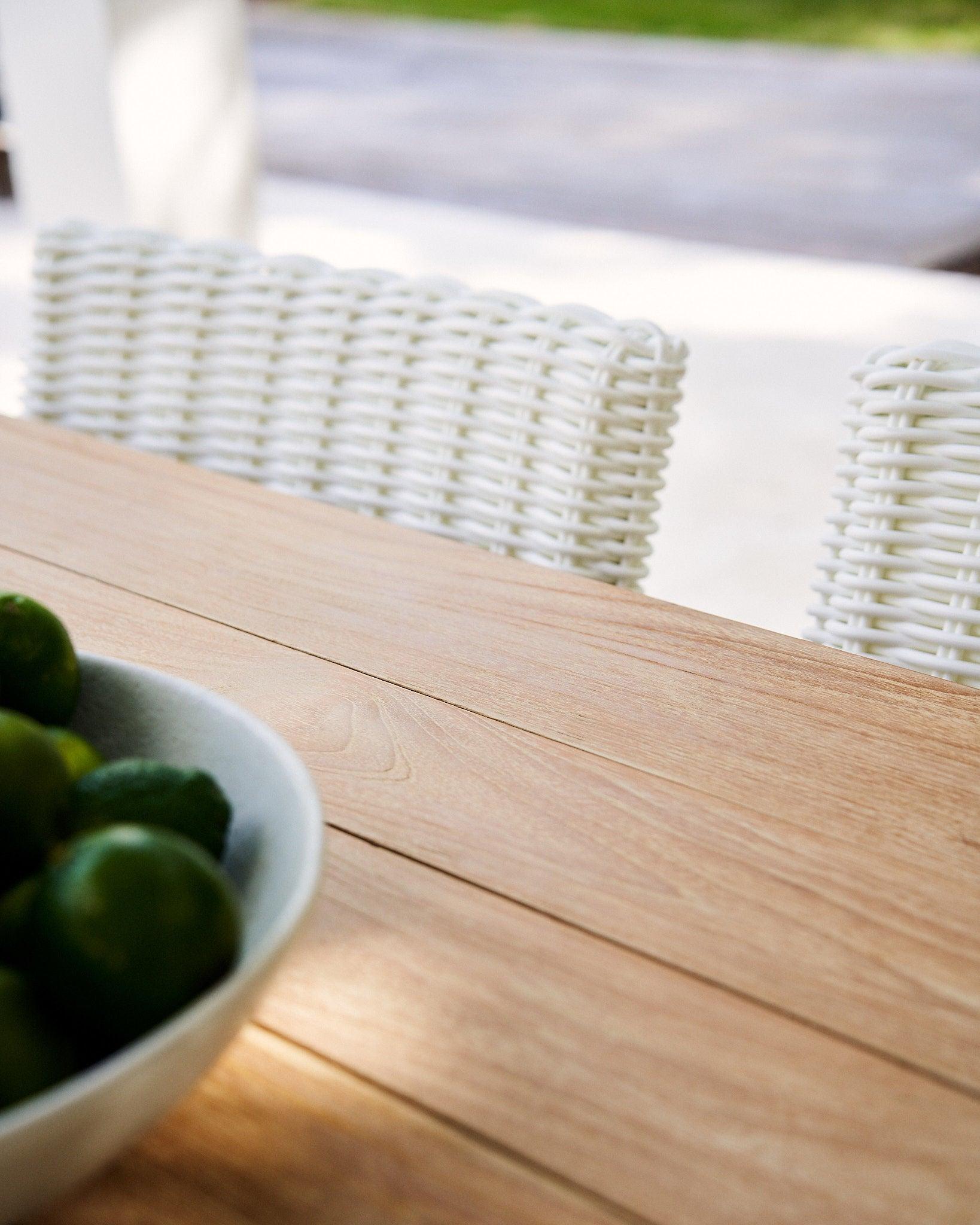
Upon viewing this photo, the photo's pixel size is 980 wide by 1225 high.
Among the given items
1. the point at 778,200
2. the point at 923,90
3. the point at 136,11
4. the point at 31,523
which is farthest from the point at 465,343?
the point at 923,90

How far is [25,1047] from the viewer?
14.1 inches

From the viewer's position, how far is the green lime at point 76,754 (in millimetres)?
472

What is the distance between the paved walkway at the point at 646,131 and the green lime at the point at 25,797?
13.8 ft

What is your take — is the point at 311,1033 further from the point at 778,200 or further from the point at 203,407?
the point at 778,200

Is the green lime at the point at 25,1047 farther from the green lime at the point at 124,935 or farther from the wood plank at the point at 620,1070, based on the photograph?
the wood plank at the point at 620,1070

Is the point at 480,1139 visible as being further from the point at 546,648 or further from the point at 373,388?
the point at 373,388

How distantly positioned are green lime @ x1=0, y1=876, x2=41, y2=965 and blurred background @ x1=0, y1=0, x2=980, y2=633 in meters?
1.84

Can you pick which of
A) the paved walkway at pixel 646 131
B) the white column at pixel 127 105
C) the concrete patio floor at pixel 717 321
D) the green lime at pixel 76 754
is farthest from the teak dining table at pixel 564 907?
the paved walkway at pixel 646 131

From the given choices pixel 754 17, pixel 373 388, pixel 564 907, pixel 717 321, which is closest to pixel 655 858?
pixel 564 907

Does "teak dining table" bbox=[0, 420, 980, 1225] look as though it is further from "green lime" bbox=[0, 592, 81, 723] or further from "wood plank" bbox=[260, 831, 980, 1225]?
"green lime" bbox=[0, 592, 81, 723]

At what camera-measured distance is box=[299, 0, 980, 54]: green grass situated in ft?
30.5

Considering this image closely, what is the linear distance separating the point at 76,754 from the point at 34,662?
0.06 meters

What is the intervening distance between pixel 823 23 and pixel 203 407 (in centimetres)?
986

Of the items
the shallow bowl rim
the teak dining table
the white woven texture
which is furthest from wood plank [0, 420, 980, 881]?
the shallow bowl rim
